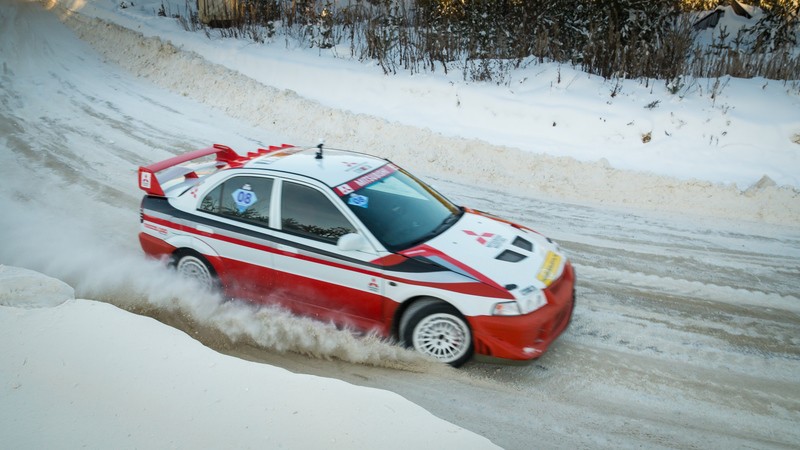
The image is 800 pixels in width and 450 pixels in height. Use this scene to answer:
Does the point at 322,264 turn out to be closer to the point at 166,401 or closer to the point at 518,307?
the point at 518,307

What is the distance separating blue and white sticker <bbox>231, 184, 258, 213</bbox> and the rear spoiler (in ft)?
1.17

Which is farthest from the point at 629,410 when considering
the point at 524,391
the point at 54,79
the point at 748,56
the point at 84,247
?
the point at 54,79

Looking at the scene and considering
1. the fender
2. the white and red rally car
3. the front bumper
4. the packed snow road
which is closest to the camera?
the packed snow road

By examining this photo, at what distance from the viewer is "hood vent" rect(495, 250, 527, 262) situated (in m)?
5.62

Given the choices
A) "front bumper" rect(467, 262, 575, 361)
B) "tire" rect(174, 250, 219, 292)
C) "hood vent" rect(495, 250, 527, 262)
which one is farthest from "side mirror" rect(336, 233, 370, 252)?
"tire" rect(174, 250, 219, 292)

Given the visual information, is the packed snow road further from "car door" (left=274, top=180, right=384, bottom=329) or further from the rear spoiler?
the rear spoiler

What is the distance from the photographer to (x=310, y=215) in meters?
5.80

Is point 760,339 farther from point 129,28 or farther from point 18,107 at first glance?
point 129,28

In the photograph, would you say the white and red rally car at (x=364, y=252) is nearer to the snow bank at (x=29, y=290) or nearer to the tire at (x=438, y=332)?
the tire at (x=438, y=332)

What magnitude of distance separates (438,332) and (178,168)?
3721mm

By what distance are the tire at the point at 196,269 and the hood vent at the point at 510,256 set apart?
2.81m

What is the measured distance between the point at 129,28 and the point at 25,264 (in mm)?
12528

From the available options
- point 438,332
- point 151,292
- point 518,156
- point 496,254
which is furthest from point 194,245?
point 518,156

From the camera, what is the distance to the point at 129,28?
1738cm
